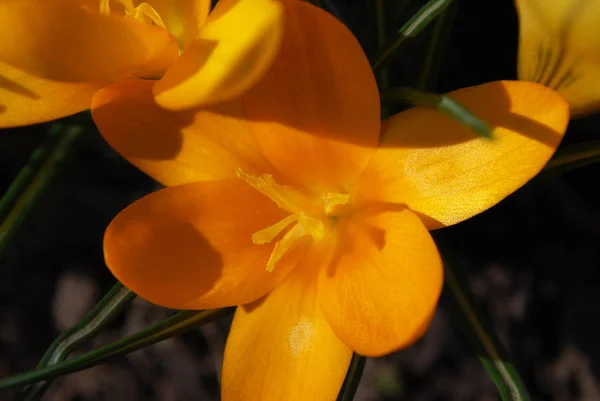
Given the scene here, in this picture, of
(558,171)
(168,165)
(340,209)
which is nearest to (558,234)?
(558,171)

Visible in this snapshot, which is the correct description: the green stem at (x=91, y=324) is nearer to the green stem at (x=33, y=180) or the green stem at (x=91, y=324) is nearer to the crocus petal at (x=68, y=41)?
the green stem at (x=33, y=180)

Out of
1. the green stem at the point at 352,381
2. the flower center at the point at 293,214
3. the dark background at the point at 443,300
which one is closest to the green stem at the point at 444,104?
the flower center at the point at 293,214

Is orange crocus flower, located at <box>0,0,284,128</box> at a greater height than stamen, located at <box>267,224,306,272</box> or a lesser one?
greater

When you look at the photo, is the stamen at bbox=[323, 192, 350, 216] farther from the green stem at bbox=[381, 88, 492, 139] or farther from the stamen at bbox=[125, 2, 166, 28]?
the stamen at bbox=[125, 2, 166, 28]

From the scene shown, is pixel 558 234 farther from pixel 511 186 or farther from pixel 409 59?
pixel 511 186

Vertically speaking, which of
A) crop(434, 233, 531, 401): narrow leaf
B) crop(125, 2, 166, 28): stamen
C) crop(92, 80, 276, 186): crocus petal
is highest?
crop(125, 2, 166, 28): stamen

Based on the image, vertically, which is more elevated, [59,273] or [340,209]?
[340,209]

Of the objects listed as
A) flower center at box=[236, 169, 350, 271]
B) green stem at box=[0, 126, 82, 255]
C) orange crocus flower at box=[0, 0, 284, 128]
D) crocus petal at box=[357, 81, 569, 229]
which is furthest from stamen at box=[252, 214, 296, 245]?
green stem at box=[0, 126, 82, 255]
